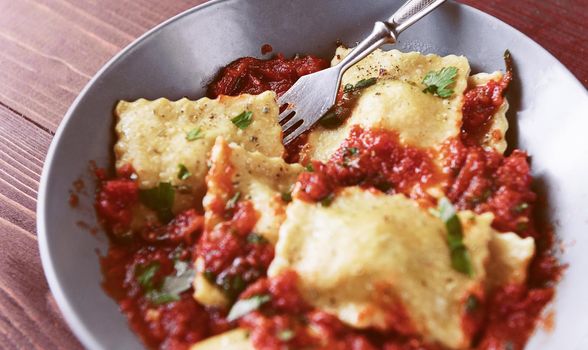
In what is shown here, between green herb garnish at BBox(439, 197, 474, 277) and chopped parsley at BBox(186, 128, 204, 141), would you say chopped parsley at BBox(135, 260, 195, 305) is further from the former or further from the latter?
green herb garnish at BBox(439, 197, 474, 277)

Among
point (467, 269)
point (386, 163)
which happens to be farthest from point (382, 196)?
point (467, 269)

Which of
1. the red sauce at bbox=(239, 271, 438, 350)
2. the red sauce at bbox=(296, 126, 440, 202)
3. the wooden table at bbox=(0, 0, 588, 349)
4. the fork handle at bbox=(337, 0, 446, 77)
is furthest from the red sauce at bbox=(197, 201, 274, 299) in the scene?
the fork handle at bbox=(337, 0, 446, 77)

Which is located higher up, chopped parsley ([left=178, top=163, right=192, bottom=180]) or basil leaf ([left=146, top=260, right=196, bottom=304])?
chopped parsley ([left=178, top=163, right=192, bottom=180])

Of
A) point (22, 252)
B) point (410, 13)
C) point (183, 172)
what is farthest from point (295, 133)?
point (22, 252)

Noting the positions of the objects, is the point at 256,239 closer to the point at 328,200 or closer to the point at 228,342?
the point at 328,200

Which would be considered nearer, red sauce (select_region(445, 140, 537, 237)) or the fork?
red sauce (select_region(445, 140, 537, 237))

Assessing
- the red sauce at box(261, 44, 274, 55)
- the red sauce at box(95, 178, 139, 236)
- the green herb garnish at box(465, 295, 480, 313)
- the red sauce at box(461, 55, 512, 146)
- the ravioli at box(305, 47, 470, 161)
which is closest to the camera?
the green herb garnish at box(465, 295, 480, 313)

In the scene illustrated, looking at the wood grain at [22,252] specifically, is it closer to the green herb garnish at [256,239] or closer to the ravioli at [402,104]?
the green herb garnish at [256,239]

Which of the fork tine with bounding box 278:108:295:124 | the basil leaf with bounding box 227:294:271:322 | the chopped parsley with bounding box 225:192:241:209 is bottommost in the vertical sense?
the basil leaf with bounding box 227:294:271:322
